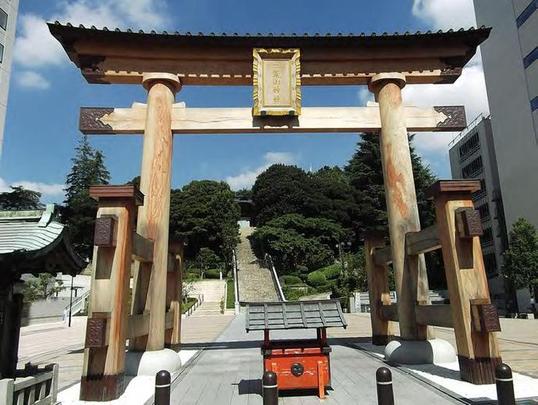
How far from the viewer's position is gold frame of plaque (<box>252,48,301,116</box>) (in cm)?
1077

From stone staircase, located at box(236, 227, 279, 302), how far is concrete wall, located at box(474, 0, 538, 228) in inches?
871

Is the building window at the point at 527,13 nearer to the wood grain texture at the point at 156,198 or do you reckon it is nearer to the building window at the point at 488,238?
the building window at the point at 488,238

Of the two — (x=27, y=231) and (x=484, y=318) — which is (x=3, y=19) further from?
(x=484, y=318)

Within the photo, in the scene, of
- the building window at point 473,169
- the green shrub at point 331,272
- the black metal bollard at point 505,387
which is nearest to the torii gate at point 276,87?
the black metal bollard at point 505,387

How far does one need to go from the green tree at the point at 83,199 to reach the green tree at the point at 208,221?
10.5 metres

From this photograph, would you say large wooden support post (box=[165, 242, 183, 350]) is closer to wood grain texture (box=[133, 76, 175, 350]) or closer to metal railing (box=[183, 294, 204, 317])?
wood grain texture (box=[133, 76, 175, 350])

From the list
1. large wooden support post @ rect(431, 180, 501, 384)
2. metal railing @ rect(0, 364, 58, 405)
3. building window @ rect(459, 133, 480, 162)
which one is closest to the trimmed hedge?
building window @ rect(459, 133, 480, 162)

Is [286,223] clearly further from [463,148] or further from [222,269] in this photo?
[463,148]

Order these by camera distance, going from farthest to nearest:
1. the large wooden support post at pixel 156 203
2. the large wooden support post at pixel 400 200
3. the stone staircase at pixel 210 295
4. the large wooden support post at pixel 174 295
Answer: the stone staircase at pixel 210 295 < the large wooden support post at pixel 174 295 < the large wooden support post at pixel 400 200 < the large wooden support post at pixel 156 203

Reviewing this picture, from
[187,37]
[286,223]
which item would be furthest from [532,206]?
[187,37]

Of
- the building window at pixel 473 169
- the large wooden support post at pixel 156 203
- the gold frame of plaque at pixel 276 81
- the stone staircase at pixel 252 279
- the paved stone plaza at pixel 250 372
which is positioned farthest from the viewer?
the building window at pixel 473 169

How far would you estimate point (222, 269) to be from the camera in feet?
169

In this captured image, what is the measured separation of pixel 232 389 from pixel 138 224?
434 centimetres

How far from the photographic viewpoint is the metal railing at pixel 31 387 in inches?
200
